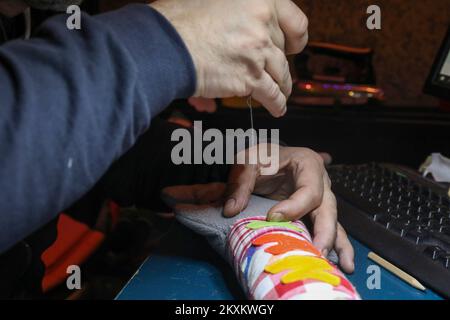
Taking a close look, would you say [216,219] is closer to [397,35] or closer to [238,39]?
[238,39]

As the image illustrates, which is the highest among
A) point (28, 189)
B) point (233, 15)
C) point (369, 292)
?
point (233, 15)

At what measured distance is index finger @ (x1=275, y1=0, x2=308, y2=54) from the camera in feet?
1.32

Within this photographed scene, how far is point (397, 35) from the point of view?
0.95m

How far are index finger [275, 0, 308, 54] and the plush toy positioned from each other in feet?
0.52

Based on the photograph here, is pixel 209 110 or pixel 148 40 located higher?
pixel 148 40

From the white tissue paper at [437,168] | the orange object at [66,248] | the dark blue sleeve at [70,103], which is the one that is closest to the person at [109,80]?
the dark blue sleeve at [70,103]

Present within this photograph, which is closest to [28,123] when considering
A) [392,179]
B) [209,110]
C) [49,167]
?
[49,167]

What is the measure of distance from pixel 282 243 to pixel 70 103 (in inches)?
7.7

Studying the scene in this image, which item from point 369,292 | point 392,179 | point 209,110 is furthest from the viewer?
point 209,110

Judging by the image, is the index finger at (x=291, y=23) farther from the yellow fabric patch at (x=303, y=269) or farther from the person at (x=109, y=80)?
the yellow fabric patch at (x=303, y=269)

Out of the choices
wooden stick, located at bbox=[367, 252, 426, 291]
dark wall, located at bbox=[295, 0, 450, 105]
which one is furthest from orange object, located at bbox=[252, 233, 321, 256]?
dark wall, located at bbox=[295, 0, 450, 105]

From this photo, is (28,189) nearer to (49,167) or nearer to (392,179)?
(49,167)

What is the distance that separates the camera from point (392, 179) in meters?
0.63

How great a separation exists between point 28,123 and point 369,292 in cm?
31
